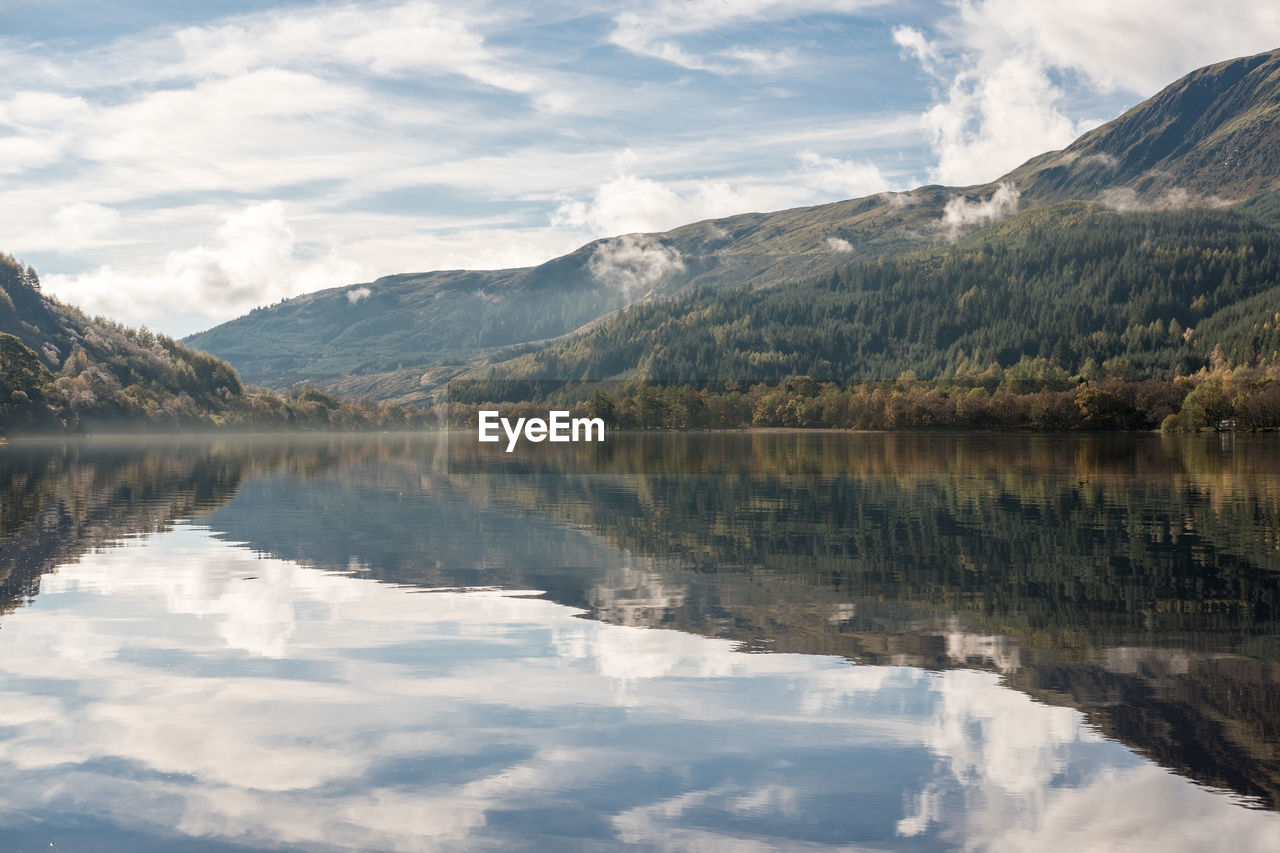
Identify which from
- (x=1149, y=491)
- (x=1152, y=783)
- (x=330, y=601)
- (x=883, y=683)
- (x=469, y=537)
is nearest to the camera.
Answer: (x=1152, y=783)

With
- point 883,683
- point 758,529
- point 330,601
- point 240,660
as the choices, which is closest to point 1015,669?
point 883,683

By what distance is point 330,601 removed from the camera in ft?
117

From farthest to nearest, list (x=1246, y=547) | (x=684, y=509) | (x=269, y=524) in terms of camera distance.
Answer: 1. (x=684, y=509)
2. (x=269, y=524)
3. (x=1246, y=547)

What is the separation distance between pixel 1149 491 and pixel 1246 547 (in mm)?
34234

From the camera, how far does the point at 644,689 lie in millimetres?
24203

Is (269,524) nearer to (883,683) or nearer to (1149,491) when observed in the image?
(883,683)

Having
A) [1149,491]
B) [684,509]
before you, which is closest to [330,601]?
[684,509]

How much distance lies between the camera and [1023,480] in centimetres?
9200

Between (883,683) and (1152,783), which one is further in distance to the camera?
(883,683)

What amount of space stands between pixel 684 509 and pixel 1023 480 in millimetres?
37527

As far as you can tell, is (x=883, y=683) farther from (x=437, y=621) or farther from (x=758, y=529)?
(x=758, y=529)

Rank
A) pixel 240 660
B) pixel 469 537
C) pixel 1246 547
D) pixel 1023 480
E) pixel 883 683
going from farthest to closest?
pixel 1023 480
pixel 469 537
pixel 1246 547
pixel 240 660
pixel 883 683

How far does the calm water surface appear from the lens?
1702 centimetres

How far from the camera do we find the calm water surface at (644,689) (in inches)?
670
